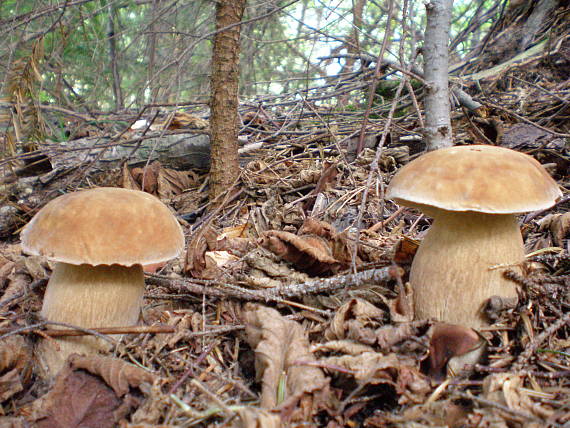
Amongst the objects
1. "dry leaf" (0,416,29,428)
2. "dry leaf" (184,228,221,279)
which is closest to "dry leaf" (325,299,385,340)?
"dry leaf" (184,228,221,279)

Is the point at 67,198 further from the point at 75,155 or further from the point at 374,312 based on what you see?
Answer: the point at 75,155

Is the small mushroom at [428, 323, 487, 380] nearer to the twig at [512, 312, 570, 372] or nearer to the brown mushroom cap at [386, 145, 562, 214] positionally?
the twig at [512, 312, 570, 372]

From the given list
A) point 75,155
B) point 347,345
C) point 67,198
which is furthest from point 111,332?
point 75,155

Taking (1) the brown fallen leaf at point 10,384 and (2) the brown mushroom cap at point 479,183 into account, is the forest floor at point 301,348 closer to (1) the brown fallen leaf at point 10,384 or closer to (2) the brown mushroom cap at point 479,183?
(1) the brown fallen leaf at point 10,384

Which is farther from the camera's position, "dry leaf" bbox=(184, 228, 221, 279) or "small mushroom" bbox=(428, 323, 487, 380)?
"dry leaf" bbox=(184, 228, 221, 279)

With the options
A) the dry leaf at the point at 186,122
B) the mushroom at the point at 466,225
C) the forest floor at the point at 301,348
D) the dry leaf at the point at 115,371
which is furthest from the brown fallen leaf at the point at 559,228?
the dry leaf at the point at 186,122

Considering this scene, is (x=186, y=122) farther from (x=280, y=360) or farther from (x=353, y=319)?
(x=280, y=360)
